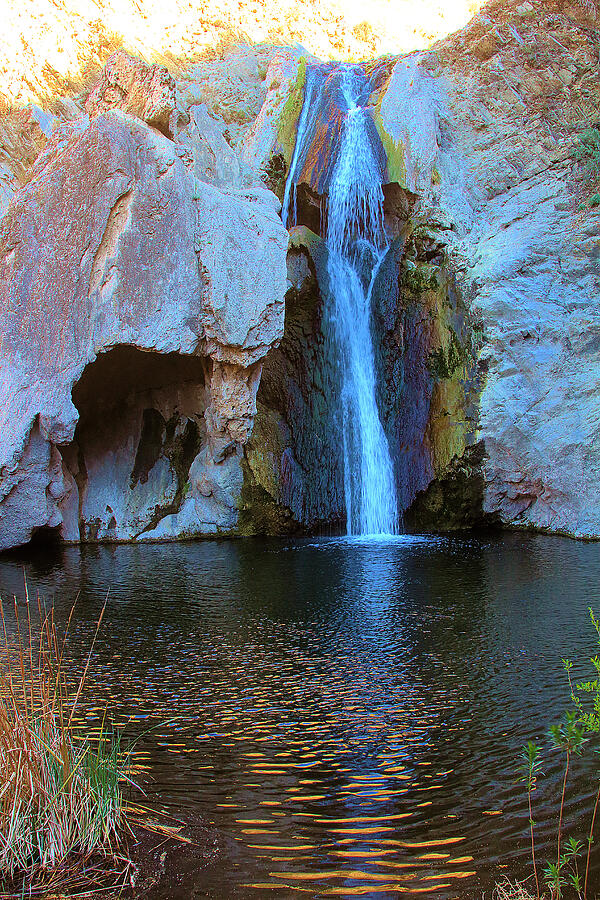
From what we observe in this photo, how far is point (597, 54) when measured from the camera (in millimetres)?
16016

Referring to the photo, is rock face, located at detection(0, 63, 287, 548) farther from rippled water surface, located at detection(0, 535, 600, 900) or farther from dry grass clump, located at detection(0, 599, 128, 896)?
dry grass clump, located at detection(0, 599, 128, 896)

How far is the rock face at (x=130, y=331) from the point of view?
38.6 ft

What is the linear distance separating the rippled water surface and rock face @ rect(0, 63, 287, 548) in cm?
337

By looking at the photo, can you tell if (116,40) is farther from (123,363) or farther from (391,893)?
(391,893)

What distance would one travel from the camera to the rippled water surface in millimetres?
2859

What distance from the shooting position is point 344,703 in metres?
4.72

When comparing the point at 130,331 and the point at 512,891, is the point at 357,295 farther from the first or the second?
the point at 512,891

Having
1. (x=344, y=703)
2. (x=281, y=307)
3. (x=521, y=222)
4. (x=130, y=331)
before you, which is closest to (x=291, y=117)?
(x=521, y=222)

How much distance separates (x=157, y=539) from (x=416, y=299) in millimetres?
7651

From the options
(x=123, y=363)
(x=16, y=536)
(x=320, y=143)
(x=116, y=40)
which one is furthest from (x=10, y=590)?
(x=116, y=40)

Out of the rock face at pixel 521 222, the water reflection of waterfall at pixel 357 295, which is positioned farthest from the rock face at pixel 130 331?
the rock face at pixel 521 222

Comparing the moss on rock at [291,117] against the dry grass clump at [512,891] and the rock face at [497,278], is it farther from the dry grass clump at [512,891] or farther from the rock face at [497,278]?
the dry grass clump at [512,891]

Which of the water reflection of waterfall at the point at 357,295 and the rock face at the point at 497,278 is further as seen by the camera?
the water reflection of waterfall at the point at 357,295

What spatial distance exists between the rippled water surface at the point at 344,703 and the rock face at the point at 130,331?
133 inches
